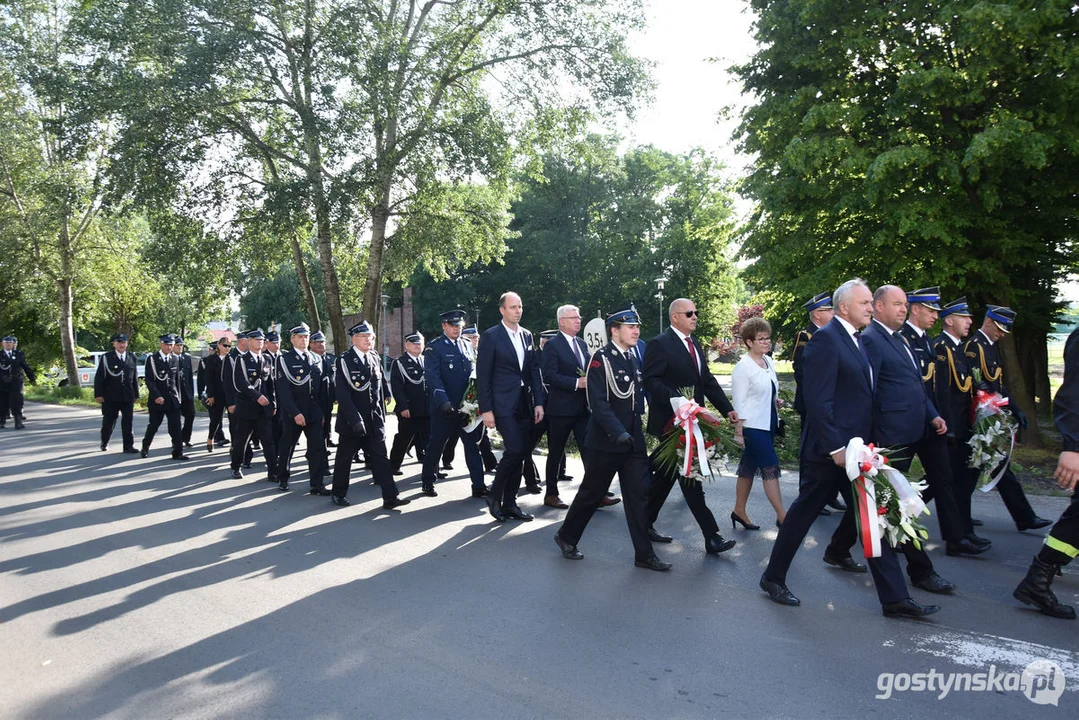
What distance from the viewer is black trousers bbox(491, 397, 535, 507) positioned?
7648 mm

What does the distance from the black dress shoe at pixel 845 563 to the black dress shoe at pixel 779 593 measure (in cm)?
95

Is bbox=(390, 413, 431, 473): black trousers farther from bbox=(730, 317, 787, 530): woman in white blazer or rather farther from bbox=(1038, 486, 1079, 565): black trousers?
bbox=(1038, 486, 1079, 565): black trousers

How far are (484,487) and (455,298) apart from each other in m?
46.9

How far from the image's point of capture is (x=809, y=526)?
522 centimetres

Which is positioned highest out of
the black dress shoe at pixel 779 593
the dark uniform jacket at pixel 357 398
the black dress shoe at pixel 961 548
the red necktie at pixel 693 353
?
the red necktie at pixel 693 353

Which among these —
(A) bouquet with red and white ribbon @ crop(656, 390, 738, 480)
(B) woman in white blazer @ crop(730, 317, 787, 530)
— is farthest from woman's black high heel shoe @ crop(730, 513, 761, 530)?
(A) bouquet with red and white ribbon @ crop(656, 390, 738, 480)

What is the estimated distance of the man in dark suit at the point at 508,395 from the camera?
7.73 meters

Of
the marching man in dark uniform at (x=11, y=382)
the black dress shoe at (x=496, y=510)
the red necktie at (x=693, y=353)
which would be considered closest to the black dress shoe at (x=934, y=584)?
the red necktie at (x=693, y=353)

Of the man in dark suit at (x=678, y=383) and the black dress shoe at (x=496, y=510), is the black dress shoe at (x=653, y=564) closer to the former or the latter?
the man in dark suit at (x=678, y=383)

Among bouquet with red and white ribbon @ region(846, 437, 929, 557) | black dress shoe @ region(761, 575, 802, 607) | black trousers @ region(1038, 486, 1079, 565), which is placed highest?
bouquet with red and white ribbon @ region(846, 437, 929, 557)

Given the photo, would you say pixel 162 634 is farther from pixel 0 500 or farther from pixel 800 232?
pixel 800 232

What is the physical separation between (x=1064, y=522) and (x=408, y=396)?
7.32 meters

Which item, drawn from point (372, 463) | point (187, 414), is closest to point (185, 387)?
point (187, 414)

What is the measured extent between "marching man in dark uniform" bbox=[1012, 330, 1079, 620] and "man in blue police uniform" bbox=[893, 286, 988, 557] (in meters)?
1.03
